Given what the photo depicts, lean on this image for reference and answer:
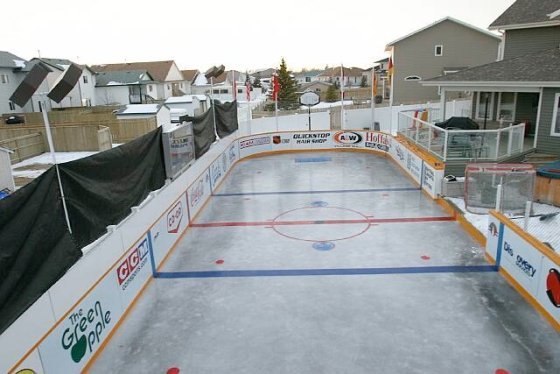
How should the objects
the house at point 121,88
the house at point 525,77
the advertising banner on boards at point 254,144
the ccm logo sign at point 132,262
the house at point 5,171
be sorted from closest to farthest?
the ccm logo sign at point 132,262, the house at point 525,77, the house at point 5,171, the advertising banner on boards at point 254,144, the house at point 121,88

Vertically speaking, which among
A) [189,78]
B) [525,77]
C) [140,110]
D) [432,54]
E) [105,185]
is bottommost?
[140,110]

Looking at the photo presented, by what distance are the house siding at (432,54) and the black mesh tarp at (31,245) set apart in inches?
1223

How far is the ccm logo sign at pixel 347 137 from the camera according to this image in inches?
864

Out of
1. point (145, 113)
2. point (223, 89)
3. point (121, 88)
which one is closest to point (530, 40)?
point (145, 113)

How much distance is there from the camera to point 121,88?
5450cm

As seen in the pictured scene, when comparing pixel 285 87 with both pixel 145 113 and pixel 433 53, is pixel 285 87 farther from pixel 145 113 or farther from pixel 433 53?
pixel 145 113

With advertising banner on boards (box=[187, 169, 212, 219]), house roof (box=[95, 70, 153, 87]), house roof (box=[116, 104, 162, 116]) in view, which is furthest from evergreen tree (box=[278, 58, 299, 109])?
advertising banner on boards (box=[187, 169, 212, 219])

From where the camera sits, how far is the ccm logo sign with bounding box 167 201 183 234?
9953mm

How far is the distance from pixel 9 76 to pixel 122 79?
1494 centimetres

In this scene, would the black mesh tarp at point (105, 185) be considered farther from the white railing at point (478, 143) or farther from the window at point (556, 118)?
the window at point (556, 118)

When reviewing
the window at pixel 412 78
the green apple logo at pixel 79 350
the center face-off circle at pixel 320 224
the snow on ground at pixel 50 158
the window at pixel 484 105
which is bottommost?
the center face-off circle at pixel 320 224

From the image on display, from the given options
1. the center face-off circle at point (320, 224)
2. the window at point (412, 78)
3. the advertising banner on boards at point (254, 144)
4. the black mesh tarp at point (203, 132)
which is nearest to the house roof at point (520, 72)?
the advertising banner on boards at point (254, 144)

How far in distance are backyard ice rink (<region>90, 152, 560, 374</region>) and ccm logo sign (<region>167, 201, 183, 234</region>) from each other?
1.59 feet

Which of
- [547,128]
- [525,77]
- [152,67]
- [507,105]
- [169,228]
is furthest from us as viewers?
[152,67]
